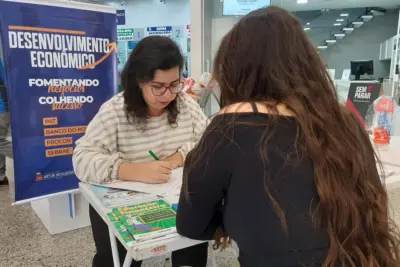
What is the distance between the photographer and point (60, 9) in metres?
1.94

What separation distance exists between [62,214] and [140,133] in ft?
4.06

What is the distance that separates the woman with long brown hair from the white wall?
8213 millimetres

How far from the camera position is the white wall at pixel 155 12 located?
8586 millimetres

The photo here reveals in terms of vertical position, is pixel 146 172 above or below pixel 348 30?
below

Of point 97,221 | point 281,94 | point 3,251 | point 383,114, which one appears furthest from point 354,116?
point 3,251

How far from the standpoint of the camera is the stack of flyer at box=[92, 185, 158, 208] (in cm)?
100

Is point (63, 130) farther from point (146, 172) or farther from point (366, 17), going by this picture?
point (366, 17)

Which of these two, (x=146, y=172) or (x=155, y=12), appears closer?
(x=146, y=172)

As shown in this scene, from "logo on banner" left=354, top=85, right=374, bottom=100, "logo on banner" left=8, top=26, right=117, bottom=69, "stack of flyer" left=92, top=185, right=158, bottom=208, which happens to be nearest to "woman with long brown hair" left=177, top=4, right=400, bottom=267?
"stack of flyer" left=92, top=185, right=158, bottom=208

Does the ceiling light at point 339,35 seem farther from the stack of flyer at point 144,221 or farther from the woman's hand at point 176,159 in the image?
the stack of flyer at point 144,221

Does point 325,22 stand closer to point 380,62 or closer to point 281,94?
Answer: point 380,62

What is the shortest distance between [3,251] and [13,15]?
1.35 metres

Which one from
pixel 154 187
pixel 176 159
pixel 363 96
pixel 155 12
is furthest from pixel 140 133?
pixel 155 12

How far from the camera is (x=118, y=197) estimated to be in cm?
106
